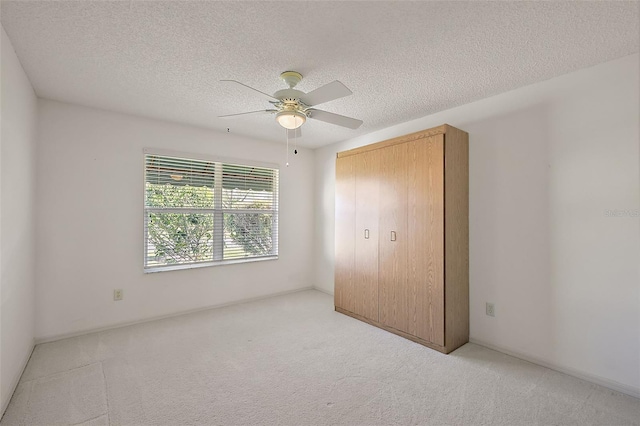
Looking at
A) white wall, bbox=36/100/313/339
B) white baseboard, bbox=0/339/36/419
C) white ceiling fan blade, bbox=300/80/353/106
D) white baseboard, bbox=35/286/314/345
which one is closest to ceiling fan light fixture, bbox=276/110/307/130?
white ceiling fan blade, bbox=300/80/353/106

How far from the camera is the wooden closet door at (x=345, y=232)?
12.0ft

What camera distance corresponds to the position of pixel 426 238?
A: 9.31 feet

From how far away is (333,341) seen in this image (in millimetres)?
2930

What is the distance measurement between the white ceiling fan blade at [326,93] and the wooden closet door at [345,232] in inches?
59.9

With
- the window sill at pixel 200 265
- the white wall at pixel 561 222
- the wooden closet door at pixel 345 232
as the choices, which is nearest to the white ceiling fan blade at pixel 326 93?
the wooden closet door at pixel 345 232

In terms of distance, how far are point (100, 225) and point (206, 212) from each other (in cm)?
115

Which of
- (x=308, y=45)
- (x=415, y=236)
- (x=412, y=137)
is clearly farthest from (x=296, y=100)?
(x=415, y=236)

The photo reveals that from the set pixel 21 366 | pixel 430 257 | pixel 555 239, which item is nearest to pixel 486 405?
pixel 430 257

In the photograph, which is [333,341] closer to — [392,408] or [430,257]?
[392,408]

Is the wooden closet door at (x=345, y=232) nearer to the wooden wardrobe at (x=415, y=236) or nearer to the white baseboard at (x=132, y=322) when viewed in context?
the wooden wardrobe at (x=415, y=236)

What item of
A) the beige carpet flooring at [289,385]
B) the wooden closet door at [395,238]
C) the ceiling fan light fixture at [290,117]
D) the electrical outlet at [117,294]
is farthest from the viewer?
the electrical outlet at [117,294]

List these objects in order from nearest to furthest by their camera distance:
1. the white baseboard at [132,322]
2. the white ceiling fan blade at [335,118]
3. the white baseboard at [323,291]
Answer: the white ceiling fan blade at [335,118] → the white baseboard at [132,322] → the white baseboard at [323,291]

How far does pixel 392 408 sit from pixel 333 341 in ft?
3.49

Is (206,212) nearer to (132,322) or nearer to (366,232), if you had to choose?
(132,322)
